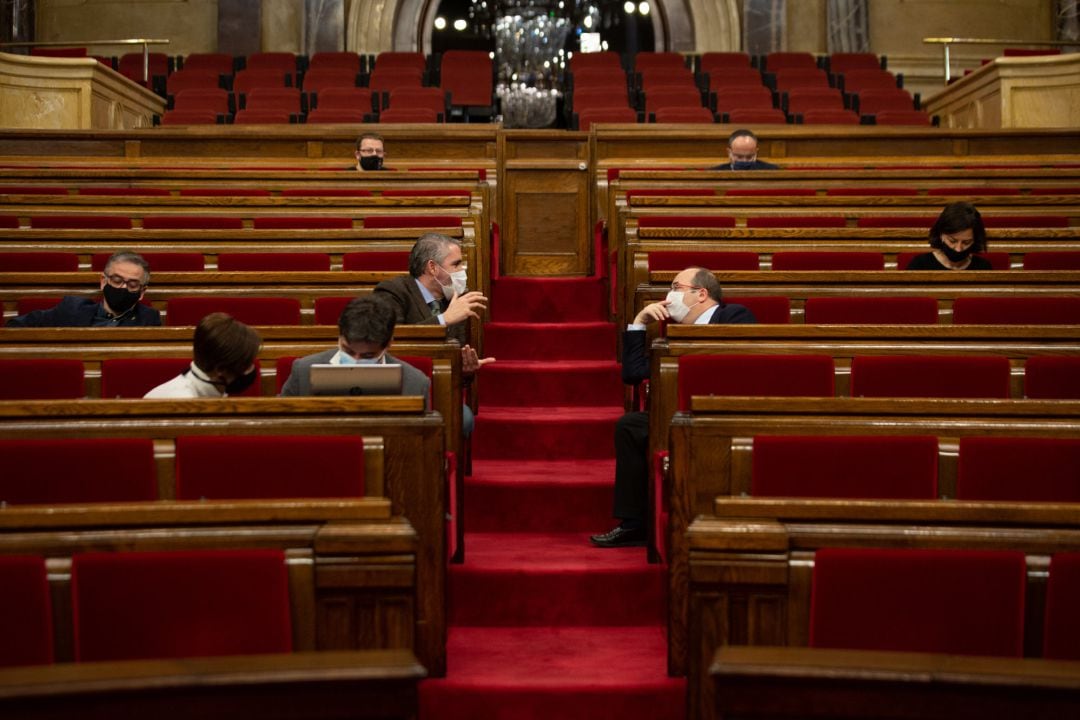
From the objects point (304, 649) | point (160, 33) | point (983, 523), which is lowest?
point (304, 649)

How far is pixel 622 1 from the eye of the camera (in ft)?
31.4

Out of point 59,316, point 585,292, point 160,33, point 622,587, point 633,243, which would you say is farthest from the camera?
point 160,33

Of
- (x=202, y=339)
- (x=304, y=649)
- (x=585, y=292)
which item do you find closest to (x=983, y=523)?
(x=304, y=649)

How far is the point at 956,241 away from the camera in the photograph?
2701 mm

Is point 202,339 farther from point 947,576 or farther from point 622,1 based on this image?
point 622,1

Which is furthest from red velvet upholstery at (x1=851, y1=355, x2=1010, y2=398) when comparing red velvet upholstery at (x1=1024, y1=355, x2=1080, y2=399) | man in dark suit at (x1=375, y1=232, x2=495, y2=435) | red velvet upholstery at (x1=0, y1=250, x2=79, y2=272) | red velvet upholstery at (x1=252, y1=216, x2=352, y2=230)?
red velvet upholstery at (x1=0, y1=250, x2=79, y2=272)

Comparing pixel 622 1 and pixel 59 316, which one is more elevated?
pixel 622 1

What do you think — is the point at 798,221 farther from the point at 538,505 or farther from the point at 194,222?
the point at 194,222

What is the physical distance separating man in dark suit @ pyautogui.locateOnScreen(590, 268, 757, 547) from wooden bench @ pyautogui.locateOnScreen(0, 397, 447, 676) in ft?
1.97

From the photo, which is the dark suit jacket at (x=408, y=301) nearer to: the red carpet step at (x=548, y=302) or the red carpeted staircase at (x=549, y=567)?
the red carpeted staircase at (x=549, y=567)

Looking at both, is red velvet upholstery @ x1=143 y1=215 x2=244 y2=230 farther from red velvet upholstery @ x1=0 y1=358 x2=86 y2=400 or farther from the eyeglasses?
red velvet upholstery @ x1=0 y1=358 x2=86 y2=400

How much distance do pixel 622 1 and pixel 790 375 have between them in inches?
316

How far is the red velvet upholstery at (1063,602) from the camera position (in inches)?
46.1

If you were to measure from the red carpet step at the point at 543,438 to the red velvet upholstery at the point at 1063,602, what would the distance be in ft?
4.92
